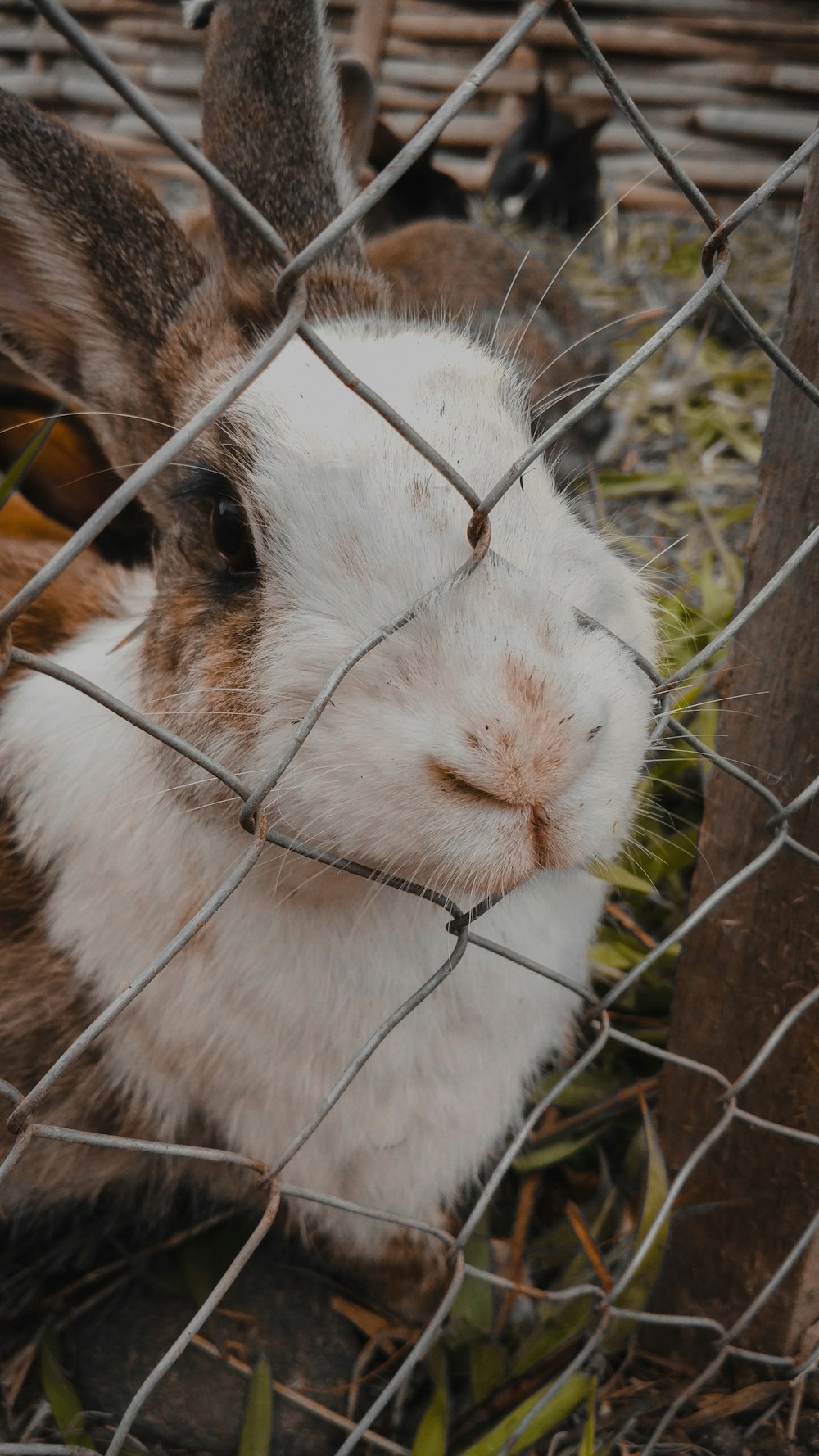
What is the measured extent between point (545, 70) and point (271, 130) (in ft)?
13.8

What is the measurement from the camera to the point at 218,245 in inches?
67.9

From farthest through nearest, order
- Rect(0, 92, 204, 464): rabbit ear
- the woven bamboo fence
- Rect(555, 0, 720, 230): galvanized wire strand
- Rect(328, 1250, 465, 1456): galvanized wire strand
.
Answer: the woven bamboo fence, Rect(0, 92, 204, 464): rabbit ear, Rect(328, 1250, 465, 1456): galvanized wire strand, Rect(555, 0, 720, 230): galvanized wire strand

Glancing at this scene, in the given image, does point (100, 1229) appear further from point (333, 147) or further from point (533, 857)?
point (333, 147)

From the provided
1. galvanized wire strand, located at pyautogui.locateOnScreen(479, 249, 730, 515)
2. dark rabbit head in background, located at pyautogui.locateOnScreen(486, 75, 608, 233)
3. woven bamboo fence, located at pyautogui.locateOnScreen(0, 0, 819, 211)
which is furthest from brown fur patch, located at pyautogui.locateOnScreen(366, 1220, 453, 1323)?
woven bamboo fence, located at pyautogui.locateOnScreen(0, 0, 819, 211)

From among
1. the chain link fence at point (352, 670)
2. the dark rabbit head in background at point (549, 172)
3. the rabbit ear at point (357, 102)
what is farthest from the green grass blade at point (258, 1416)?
the dark rabbit head in background at point (549, 172)

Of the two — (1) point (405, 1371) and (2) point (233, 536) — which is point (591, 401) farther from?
(1) point (405, 1371)

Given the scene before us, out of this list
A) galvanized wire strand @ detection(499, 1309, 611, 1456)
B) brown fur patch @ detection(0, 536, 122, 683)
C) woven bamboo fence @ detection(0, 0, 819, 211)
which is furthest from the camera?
woven bamboo fence @ detection(0, 0, 819, 211)

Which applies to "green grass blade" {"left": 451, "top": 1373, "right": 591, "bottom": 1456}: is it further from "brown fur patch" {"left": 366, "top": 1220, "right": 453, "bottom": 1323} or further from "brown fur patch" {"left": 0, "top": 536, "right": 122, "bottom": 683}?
"brown fur patch" {"left": 0, "top": 536, "right": 122, "bottom": 683}

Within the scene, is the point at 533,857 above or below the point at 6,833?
above

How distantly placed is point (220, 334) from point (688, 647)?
1211 millimetres

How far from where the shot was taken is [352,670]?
3.30ft

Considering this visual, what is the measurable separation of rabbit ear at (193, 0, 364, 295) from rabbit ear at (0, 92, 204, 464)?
14cm

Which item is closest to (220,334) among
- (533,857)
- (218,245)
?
(218,245)

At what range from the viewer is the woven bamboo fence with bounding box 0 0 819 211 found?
4910 mm
